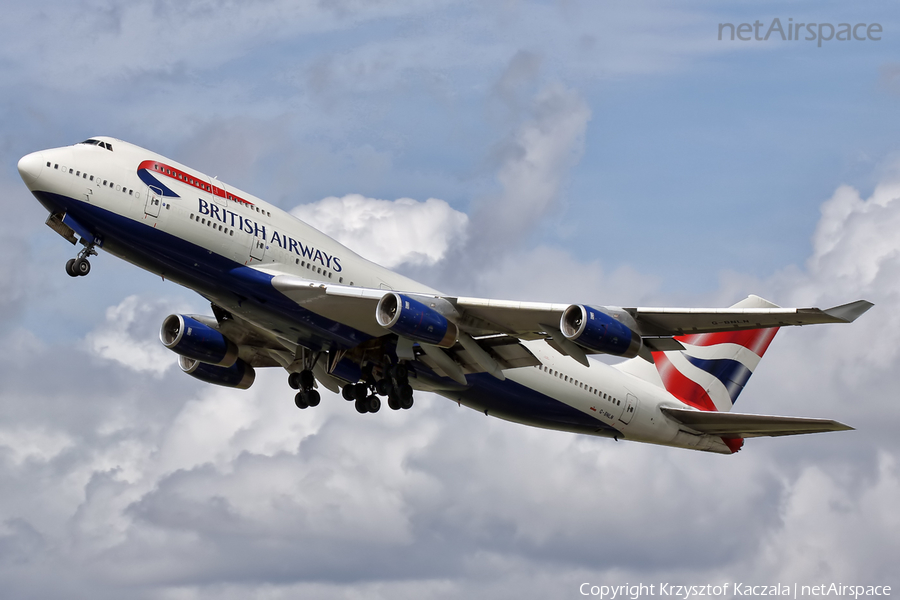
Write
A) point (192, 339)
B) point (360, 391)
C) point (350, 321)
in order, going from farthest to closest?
point (192, 339) → point (360, 391) → point (350, 321)

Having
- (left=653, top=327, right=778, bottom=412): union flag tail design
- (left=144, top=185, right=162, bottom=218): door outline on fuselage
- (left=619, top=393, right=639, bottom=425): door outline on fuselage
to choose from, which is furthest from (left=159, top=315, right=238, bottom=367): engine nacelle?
(left=653, top=327, right=778, bottom=412): union flag tail design

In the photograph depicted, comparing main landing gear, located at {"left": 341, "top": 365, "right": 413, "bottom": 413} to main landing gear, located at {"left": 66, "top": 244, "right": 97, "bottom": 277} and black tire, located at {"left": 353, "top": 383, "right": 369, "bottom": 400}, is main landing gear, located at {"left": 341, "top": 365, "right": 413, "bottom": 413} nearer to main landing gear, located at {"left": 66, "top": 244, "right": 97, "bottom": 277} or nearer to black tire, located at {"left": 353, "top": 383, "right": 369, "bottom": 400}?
black tire, located at {"left": 353, "top": 383, "right": 369, "bottom": 400}

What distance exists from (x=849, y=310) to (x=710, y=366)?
19373 millimetres

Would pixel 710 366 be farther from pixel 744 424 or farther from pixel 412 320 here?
pixel 412 320

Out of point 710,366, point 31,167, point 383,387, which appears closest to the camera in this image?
point 31,167

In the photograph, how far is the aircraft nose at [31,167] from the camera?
32031 millimetres

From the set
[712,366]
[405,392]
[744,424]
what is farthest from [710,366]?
[405,392]

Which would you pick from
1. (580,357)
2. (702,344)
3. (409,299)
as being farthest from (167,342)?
(702,344)

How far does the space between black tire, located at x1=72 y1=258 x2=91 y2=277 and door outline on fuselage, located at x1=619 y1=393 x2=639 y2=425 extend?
20195 mm

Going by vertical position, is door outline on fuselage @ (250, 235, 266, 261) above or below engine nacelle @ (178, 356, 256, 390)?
below

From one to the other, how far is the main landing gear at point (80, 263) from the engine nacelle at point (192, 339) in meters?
7.54

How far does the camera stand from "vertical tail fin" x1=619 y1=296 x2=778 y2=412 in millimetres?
46250

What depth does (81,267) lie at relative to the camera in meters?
33.6

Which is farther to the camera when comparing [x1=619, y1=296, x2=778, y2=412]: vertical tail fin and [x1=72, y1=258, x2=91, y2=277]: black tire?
[x1=619, y1=296, x2=778, y2=412]: vertical tail fin
